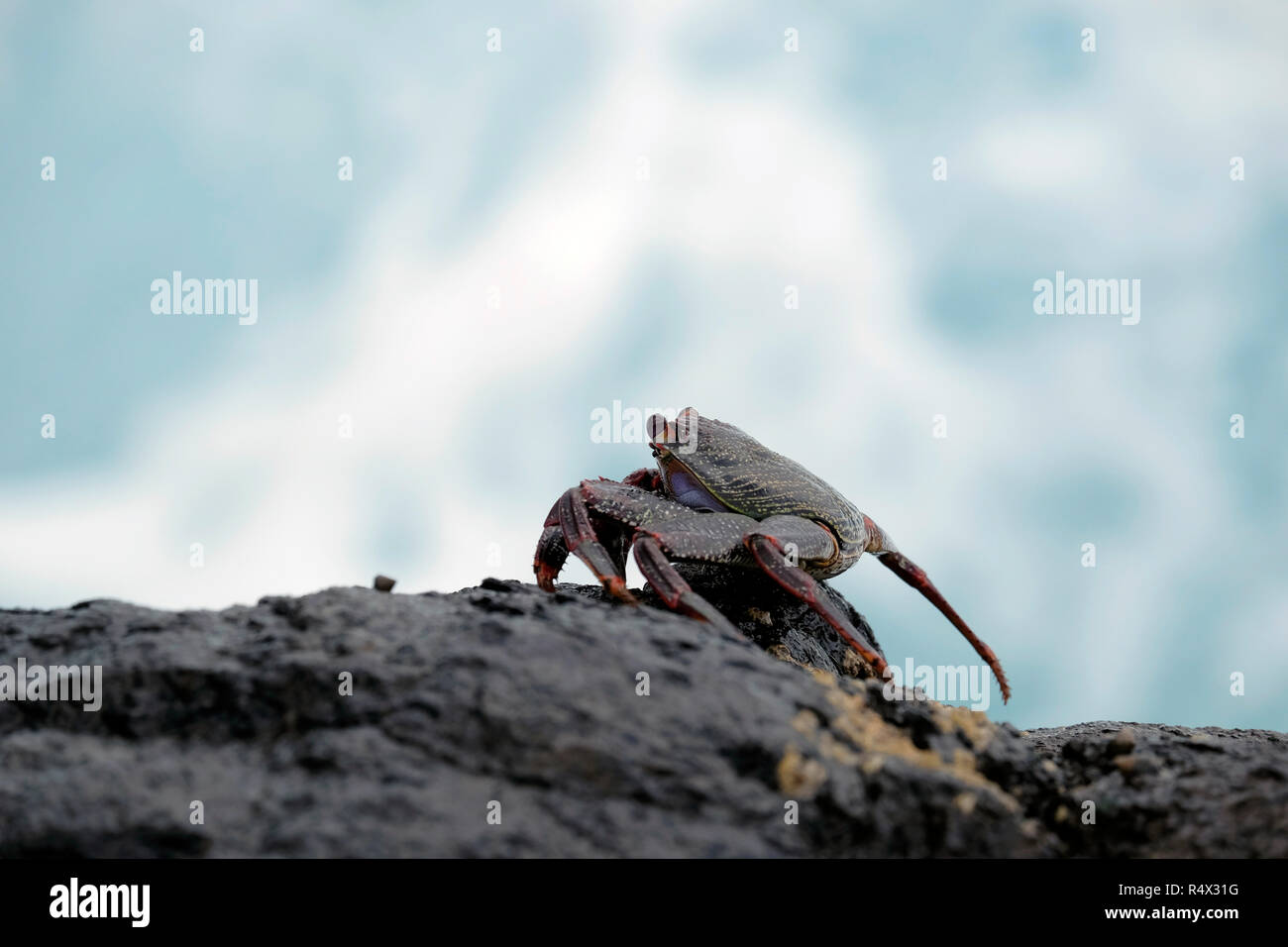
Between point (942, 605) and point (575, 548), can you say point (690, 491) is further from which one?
point (942, 605)

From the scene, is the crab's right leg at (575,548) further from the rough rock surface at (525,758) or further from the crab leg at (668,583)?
the rough rock surface at (525,758)

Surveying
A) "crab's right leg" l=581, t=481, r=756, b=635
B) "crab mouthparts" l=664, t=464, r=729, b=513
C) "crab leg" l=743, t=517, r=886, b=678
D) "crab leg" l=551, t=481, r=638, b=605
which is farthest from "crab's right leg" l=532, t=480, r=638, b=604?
"crab leg" l=743, t=517, r=886, b=678

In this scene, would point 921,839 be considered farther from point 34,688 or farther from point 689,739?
point 34,688

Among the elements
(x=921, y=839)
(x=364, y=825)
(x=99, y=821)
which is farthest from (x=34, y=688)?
(x=921, y=839)

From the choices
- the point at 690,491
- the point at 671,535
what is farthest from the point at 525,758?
the point at 690,491

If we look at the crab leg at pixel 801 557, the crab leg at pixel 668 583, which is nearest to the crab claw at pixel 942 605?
the crab leg at pixel 801 557

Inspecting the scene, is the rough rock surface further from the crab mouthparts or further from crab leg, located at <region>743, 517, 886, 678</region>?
the crab mouthparts

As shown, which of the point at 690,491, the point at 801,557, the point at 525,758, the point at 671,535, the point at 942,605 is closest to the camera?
the point at 525,758
